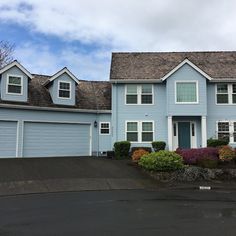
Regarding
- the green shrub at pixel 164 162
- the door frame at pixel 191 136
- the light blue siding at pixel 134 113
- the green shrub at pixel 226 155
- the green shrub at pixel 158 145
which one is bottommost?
the green shrub at pixel 164 162

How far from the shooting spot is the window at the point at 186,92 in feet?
85.4

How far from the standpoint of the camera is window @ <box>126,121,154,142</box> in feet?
87.5

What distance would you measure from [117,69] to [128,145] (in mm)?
5890

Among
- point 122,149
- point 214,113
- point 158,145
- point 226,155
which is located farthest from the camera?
point 214,113

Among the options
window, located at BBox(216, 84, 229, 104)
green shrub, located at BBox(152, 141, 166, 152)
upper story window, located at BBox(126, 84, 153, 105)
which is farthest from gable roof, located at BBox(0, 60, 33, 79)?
window, located at BBox(216, 84, 229, 104)

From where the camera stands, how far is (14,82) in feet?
82.9

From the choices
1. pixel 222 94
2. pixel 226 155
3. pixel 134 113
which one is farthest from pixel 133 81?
pixel 226 155

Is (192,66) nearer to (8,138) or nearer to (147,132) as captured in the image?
(147,132)

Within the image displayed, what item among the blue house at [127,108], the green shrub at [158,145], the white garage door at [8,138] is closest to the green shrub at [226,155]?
the blue house at [127,108]

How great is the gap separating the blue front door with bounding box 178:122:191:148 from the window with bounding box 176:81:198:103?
2.01m

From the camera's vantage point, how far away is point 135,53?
99.2 feet

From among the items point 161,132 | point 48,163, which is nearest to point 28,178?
point 48,163

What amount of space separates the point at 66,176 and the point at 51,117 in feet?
29.7

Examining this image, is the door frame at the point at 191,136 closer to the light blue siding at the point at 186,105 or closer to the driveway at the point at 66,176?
the light blue siding at the point at 186,105
